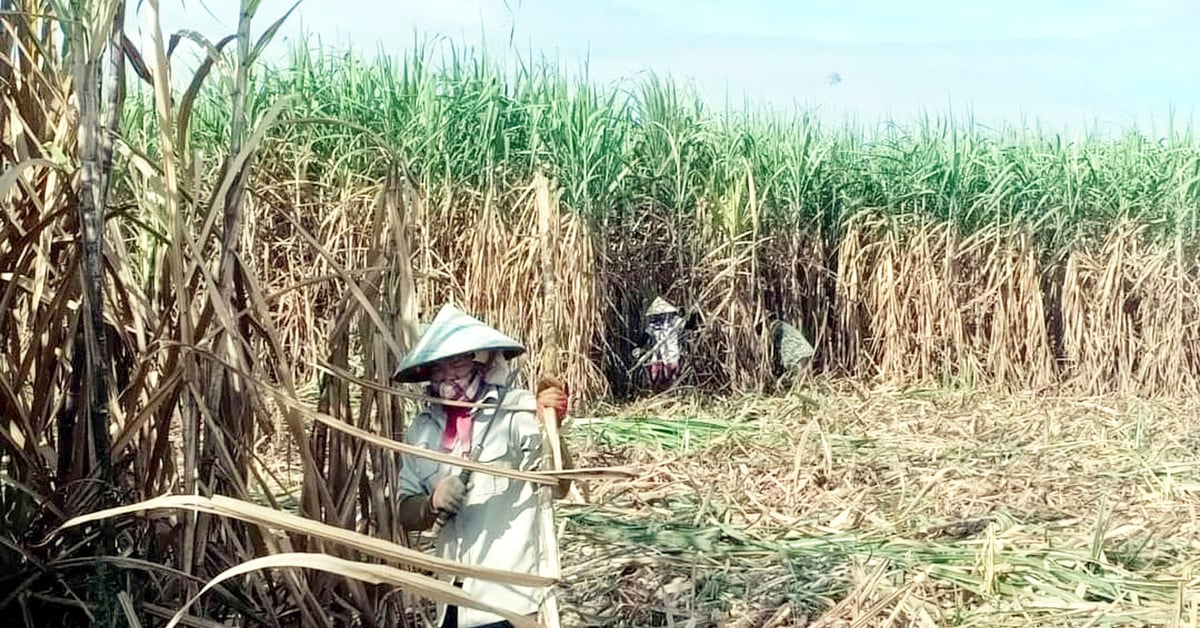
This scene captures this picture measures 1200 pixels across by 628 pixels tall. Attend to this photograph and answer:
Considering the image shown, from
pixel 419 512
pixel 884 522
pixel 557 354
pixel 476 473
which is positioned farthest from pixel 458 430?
pixel 557 354

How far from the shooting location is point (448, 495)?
7.14ft

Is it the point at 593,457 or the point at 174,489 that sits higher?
the point at 174,489

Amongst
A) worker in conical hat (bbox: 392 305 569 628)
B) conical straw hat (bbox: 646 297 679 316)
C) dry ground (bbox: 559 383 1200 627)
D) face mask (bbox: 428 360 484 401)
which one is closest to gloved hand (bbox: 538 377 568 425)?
worker in conical hat (bbox: 392 305 569 628)

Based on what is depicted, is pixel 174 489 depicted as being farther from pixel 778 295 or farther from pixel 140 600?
pixel 778 295

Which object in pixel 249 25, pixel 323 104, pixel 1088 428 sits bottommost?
pixel 1088 428

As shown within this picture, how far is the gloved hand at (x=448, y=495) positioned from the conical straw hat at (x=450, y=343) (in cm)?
22

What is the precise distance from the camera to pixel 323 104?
21.5 feet

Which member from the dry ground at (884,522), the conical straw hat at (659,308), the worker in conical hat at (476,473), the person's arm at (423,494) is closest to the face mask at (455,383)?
the worker in conical hat at (476,473)

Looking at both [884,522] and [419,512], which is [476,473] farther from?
[884,522]

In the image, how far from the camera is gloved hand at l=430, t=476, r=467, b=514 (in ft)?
7.13

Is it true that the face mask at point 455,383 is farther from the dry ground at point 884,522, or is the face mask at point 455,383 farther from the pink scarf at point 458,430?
the dry ground at point 884,522

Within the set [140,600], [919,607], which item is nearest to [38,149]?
[140,600]

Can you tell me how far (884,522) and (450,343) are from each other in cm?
231

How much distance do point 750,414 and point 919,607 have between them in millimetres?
3718
